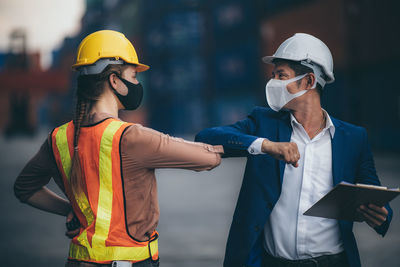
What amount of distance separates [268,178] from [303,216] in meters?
0.28

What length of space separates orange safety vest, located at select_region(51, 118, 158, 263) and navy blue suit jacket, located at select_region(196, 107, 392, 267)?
22.3 inches

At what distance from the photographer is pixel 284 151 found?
2.14 metres

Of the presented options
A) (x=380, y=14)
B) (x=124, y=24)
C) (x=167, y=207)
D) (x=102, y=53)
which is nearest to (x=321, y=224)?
(x=102, y=53)

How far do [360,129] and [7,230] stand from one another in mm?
6644

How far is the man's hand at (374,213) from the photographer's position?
2.25m

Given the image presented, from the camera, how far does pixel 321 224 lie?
98.0 inches

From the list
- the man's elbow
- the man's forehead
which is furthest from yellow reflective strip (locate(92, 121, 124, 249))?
the man's forehead

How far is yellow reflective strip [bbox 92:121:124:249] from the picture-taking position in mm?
2023

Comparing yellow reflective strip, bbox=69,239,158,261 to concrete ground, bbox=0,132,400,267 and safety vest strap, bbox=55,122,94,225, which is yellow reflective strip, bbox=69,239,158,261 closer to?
safety vest strap, bbox=55,122,94,225

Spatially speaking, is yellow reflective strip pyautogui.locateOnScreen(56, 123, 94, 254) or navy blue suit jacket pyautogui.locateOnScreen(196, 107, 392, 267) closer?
yellow reflective strip pyautogui.locateOnScreen(56, 123, 94, 254)

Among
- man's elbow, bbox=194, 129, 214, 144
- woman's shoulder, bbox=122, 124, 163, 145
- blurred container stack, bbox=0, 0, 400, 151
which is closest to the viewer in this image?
woman's shoulder, bbox=122, 124, 163, 145

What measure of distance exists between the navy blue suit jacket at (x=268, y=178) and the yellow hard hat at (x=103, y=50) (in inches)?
22.8

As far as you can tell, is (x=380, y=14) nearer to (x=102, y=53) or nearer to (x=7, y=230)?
(x=7, y=230)

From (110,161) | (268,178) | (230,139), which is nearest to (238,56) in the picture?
(268,178)
